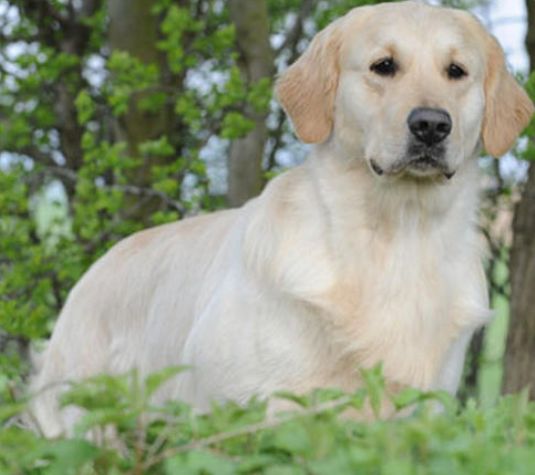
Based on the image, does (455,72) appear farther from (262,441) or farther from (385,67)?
(262,441)

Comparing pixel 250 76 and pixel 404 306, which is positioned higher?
pixel 250 76

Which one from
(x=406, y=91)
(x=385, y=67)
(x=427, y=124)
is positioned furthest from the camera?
(x=385, y=67)

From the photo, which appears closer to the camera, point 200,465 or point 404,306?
point 200,465

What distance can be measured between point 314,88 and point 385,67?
11.9 inches

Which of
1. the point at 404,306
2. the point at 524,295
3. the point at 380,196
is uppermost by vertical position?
the point at 380,196

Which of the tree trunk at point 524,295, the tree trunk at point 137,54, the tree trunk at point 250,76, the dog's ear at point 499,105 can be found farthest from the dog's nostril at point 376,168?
the tree trunk at point 137,54

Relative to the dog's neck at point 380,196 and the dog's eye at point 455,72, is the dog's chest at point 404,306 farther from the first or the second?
the dog's eye at point 455,72

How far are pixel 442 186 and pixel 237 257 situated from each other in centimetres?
74

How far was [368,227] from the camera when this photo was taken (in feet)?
14.5

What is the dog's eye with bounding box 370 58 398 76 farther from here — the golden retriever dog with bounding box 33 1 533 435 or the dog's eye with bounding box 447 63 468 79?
the dog's eye with bounding box 447 63 468 79

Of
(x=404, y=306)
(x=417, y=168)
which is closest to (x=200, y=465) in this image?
(x=417, y=168)

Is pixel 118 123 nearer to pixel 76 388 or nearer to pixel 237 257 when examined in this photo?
pixel 237 257

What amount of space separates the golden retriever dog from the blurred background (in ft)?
4.41

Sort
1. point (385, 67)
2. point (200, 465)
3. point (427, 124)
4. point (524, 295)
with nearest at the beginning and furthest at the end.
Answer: point (200, 465)
point (427, 124)
point (385, 67)
point (524, 295)
